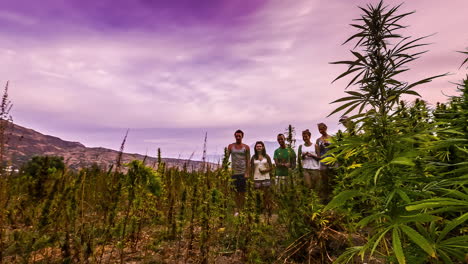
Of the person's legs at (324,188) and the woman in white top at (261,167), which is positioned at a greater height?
the woman in white top at (261,167)

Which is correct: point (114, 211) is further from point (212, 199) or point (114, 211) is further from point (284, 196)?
point (284, 196)

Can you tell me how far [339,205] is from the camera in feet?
5.05

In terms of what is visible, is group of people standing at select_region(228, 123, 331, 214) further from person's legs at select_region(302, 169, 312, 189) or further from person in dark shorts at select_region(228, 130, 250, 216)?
person's legs at select_region(302, 169, 312, 189)

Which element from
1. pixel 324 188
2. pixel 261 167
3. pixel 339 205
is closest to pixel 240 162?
pixel 261 167

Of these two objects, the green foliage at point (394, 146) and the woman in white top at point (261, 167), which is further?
the woman in white top at point (261, 167)

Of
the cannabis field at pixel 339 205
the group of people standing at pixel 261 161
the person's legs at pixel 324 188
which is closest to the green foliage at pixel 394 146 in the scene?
the cannabis field at pixel 339 205

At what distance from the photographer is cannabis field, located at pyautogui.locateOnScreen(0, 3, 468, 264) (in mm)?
1421

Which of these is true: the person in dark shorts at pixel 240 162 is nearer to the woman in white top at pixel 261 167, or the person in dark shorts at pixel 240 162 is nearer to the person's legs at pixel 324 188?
the woman in white top at pixel 261 167

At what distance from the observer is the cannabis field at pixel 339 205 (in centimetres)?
142

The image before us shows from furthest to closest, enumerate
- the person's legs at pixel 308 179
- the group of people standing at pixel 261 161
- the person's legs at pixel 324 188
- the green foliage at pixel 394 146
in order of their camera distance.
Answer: the group of people standing at pixel 261 161 → the person's legs at pixel 324 188 → the person's legs at pixel 308 179 → the green foliage at pixel 394 146

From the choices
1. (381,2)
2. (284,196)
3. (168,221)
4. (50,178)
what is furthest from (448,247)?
(50,178)

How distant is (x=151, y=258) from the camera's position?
3506 millimetres

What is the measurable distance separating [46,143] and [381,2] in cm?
15534

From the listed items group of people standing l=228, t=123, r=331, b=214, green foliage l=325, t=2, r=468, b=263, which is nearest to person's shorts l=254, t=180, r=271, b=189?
group of people standing l=228, t=123, r=331, b=214
